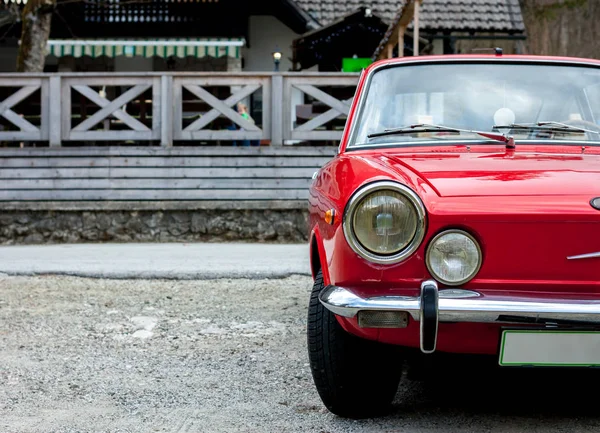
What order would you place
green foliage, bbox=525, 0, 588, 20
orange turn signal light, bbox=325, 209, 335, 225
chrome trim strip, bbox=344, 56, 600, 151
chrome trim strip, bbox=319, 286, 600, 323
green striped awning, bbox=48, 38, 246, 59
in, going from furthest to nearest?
green foliage, bbox=525, 0, 588, 20
green striped awning, bbox=48, 38, 246, 59
chrome trim strip, bbox=344, 56, 600, 151
orange turn signal light, bbox=325, 209, 335, 225
chrome trim strip, bbox=319, 286, 600, 323

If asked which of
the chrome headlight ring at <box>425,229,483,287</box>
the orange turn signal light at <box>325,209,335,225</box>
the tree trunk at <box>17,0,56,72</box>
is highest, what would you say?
the tree trunk at <box>17,0,56,72</box>

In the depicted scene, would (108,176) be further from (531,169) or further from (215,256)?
(531,169)

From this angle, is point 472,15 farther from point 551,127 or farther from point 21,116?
point 551,127

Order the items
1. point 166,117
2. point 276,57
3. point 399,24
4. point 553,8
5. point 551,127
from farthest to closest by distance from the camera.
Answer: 1. point 553,8
2. point 276,57
3. point 399,24
4. point 166,117
5. point 551,127

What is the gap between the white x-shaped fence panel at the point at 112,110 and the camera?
32.8 feet

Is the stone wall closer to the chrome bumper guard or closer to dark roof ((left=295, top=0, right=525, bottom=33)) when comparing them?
dark roof ((left=295, top=0, right=525, bottom=33))

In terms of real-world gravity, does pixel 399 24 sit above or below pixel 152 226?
above

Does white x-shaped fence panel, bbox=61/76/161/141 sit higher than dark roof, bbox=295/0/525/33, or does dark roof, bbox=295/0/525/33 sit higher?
dark roof, bbox=295/0/525/33

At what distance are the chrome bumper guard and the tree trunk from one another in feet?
32.6

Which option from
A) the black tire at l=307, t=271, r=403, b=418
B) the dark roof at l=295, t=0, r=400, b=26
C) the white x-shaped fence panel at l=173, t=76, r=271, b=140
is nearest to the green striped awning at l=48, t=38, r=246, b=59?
the dark roof at l=295, t=0, r=400, b=26

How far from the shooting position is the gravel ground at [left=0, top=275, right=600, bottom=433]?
11.7 feet

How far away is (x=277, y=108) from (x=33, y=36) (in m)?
3.91

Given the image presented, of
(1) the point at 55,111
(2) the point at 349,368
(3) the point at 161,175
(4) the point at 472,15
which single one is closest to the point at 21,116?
(1) the point at 55,111

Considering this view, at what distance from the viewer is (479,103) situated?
13.9 feet
